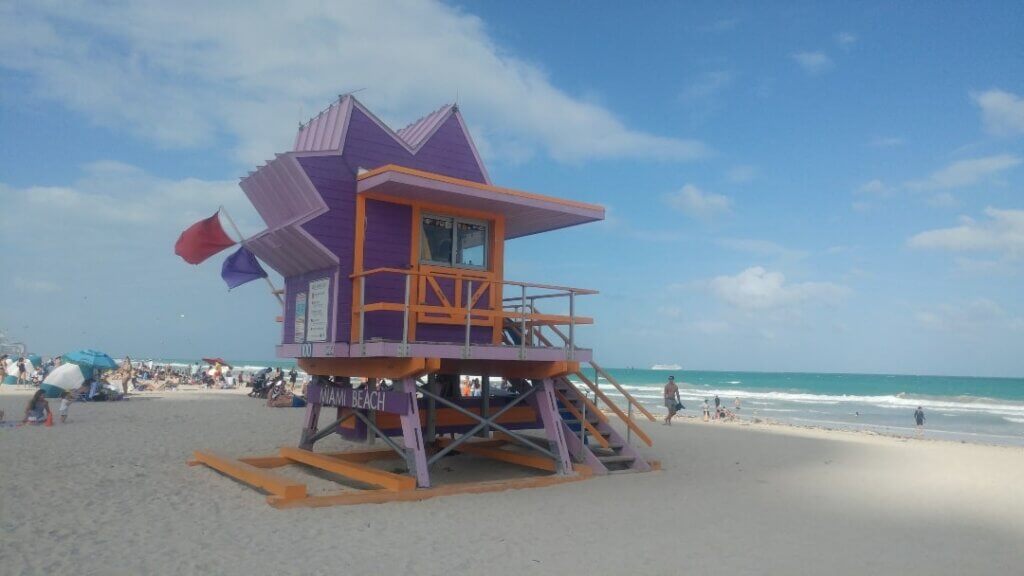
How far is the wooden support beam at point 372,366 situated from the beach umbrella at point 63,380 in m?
19.6

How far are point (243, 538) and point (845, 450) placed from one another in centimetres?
1714

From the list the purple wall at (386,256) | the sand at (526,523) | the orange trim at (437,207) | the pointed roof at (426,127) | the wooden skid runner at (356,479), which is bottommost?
the sand at (526,523)

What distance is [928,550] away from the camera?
9016mm

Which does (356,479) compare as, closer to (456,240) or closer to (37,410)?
(456,240)

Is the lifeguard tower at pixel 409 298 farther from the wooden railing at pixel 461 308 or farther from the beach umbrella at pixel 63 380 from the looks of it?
the beach umbrella at pixel 63 380

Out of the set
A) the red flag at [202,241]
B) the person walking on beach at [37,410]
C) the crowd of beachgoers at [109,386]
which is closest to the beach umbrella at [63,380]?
the crowd of beachgoers at [109,386]

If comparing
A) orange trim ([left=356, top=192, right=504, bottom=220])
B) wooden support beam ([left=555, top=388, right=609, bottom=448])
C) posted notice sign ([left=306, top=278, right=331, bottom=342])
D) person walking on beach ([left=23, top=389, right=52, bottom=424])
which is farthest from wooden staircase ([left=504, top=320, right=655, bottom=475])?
person walking on beach ([left=23, top=389, right=52, bottom=424])

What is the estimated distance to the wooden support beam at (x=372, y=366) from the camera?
10891mm

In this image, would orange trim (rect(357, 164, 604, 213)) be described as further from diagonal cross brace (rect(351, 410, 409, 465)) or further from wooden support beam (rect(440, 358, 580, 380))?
diagonal cross brace (rect(351, 410, 409, 465))

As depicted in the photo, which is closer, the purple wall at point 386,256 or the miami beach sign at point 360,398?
the miami beach sign at point 360,398

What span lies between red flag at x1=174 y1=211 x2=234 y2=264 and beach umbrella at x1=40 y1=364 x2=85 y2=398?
19.0 meters

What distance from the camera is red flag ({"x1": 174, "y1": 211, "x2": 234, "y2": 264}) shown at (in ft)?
43.1

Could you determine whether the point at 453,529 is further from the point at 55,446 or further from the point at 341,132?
the point at 55,446

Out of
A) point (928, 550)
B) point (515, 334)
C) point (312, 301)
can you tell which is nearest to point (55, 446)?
point (312, 301)
